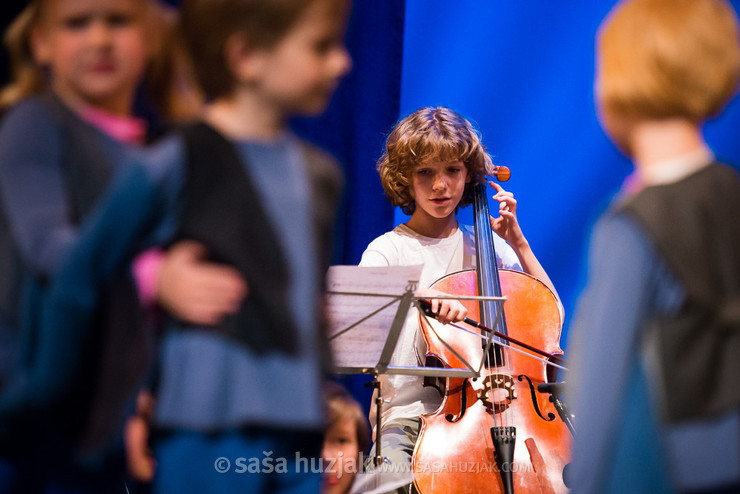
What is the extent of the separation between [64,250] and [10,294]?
0.33 feet

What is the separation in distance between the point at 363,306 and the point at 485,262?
2.14 ft

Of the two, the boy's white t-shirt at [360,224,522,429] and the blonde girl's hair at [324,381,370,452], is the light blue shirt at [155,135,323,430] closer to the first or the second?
the blonde girl's hair at [324,381,370,452]

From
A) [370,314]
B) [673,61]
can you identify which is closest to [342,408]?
[370,314]

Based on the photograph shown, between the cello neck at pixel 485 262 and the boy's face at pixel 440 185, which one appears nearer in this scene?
the cello neck at pixel 485 262

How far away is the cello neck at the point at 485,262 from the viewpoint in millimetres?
2041

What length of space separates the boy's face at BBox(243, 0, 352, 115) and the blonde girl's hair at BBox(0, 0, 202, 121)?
0.10m

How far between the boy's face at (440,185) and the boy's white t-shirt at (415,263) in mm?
116

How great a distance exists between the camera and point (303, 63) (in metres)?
0.91

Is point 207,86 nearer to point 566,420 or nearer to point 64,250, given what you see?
point 64,250

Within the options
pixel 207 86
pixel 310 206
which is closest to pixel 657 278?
pixel 310 206

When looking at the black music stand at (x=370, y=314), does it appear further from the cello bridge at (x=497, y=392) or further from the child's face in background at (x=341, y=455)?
the cello bridge at (x=497, y=392)

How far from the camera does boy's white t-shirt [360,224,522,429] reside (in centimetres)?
222

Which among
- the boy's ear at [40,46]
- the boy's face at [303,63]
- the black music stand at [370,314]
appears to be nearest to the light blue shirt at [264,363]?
the boy's face at [303,63]

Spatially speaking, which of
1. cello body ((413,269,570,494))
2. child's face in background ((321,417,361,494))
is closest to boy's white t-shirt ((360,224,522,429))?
cello body ((413,269,570,494))
